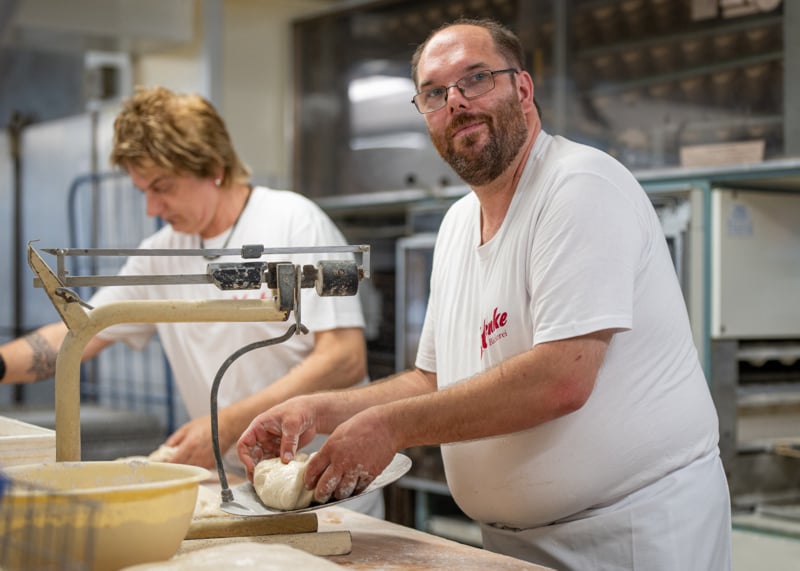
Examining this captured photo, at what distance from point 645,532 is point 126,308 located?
0.88 metres

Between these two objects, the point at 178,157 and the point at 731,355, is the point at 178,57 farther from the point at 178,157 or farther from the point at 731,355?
the point at 731,355

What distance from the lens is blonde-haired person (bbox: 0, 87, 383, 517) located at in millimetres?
2186

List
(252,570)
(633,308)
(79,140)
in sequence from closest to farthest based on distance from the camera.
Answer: (252,570)
(633,308)
(79,140)

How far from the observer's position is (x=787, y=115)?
106 inches

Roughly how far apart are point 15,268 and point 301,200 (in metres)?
3.24

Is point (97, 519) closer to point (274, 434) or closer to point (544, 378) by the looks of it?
point (274, 434)

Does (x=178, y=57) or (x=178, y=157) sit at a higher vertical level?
(x=178, y=57)

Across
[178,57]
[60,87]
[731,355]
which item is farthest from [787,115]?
[60,87]

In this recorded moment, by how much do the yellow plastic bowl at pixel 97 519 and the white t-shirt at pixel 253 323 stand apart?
0.93m

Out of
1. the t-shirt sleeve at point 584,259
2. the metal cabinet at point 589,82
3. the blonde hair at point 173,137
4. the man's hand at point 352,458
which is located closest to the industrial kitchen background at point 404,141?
the metal cabinet at point 589,82

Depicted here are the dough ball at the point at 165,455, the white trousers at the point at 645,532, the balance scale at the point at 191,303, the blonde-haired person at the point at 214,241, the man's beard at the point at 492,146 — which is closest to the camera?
the balance scale at the point at 191,303

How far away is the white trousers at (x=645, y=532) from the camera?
154 cm

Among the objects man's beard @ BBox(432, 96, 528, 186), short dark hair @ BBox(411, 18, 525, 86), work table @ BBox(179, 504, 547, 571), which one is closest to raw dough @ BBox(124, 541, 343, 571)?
work table @ BBox(179, 504, 547, 571)

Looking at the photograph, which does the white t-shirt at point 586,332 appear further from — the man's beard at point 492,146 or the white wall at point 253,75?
the white wall at point 253,75
